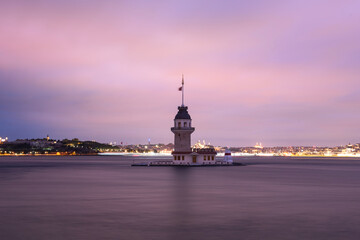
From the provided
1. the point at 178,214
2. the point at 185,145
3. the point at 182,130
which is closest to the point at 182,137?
the point at 182,130

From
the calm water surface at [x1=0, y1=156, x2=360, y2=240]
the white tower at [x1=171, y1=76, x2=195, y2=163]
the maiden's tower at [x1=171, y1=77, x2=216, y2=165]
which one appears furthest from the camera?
the maiden's tower at [x1=171, y1=77, x2=216, y2=165]

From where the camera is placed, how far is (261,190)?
44.7 m

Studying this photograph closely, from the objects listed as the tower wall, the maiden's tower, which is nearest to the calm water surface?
the tower wall

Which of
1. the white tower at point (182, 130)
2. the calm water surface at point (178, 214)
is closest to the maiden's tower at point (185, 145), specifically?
the white tower at point (182, 130)

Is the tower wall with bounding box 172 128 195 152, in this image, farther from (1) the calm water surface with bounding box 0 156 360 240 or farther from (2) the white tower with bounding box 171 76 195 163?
(1) the calm water surface with bounding box 0 156 360 240

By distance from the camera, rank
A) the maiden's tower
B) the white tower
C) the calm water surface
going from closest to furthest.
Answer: the calm water surface < the white tower < the maiden's tower

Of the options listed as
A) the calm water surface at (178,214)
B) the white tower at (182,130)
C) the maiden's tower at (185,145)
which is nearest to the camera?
the calm water surface at (178,214)

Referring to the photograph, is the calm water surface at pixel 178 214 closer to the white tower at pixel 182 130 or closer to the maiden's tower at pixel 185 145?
the white tower at pixel 182 130

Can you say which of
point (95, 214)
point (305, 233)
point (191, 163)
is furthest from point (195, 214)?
point (191, 163)

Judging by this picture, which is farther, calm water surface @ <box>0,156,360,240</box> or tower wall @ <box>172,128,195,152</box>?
tower wall @ <box>172,128,195,152</box>

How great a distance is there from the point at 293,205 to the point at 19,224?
739 inches

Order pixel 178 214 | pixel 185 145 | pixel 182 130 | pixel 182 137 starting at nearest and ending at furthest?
1. pixel 178 214
2. pixel 182 130
3. pixel 182 137
4. pixel 185 145

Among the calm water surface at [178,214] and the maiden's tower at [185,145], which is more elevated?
the maiden's tower at [185,145]

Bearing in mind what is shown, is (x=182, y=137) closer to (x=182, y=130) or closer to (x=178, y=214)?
(x=182, y=130)
